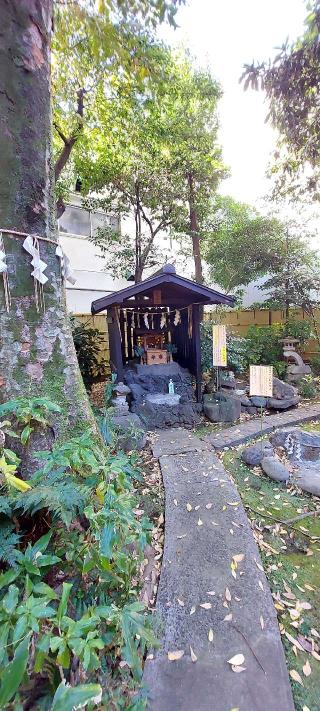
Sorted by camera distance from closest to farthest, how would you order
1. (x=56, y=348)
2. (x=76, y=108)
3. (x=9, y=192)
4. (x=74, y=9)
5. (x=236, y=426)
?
(x=9, y=192), (x=56, y=348), (x=74, y=9), (x=236, y=426), (x=76, y=108)

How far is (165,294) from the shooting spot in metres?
6.28

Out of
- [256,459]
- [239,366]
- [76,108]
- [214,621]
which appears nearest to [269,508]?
[256,459]

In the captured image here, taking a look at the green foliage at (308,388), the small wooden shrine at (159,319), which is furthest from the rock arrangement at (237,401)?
the green foliage at (308,388)

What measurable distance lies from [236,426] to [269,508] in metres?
2.12

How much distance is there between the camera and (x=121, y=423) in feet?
15.5

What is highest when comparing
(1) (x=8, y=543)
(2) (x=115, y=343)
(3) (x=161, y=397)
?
(2) (x=115, y=343)

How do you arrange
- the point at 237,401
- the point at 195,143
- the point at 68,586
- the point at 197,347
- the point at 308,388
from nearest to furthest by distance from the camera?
the point at 68,586 → the point at 237,401 → the point at 197,347 → the point at 308,388 → the point at 195,143

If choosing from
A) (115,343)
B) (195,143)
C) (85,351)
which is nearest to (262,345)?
(115,343)

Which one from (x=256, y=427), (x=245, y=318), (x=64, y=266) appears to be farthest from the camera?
(x=245, y=318)

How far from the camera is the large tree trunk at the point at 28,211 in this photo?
1.93 m

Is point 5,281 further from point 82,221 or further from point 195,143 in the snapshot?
point 82,221

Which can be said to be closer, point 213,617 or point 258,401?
point 213,617

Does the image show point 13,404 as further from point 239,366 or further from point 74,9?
point 239,366

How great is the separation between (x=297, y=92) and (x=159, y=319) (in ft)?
14.3
